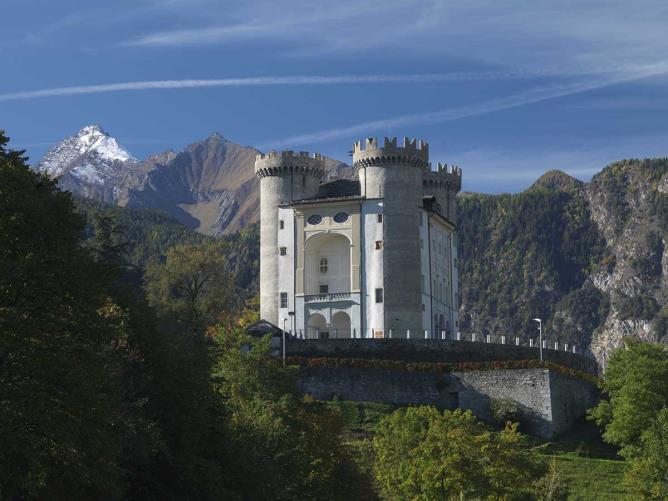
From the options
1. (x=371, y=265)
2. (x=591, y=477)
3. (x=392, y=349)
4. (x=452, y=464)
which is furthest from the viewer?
(x=371, y=265)

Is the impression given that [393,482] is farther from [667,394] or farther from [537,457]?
[667,394]

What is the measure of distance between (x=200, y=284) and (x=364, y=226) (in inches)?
633

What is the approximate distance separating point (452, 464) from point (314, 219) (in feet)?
149

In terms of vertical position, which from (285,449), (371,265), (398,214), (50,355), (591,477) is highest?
(398,214)

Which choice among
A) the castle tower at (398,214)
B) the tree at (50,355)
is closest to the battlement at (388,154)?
the castle tower at (398,214)

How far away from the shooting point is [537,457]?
79875mm

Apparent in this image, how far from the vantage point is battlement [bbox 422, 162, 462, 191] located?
12212cm

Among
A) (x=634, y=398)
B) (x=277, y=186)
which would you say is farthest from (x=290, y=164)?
(x=634, y=398)

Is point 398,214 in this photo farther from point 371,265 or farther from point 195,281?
point 195,281

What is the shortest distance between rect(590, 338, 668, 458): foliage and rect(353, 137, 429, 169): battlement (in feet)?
80.9

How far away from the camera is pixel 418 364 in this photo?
93750 millimetres

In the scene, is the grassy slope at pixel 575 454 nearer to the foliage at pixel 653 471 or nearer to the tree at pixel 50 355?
the foliage at pixel 653 471

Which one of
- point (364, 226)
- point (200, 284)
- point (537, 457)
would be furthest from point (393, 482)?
point (200, 284)

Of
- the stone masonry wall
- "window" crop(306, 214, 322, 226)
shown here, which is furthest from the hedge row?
"window" crop(306, 214, 322, 226)
